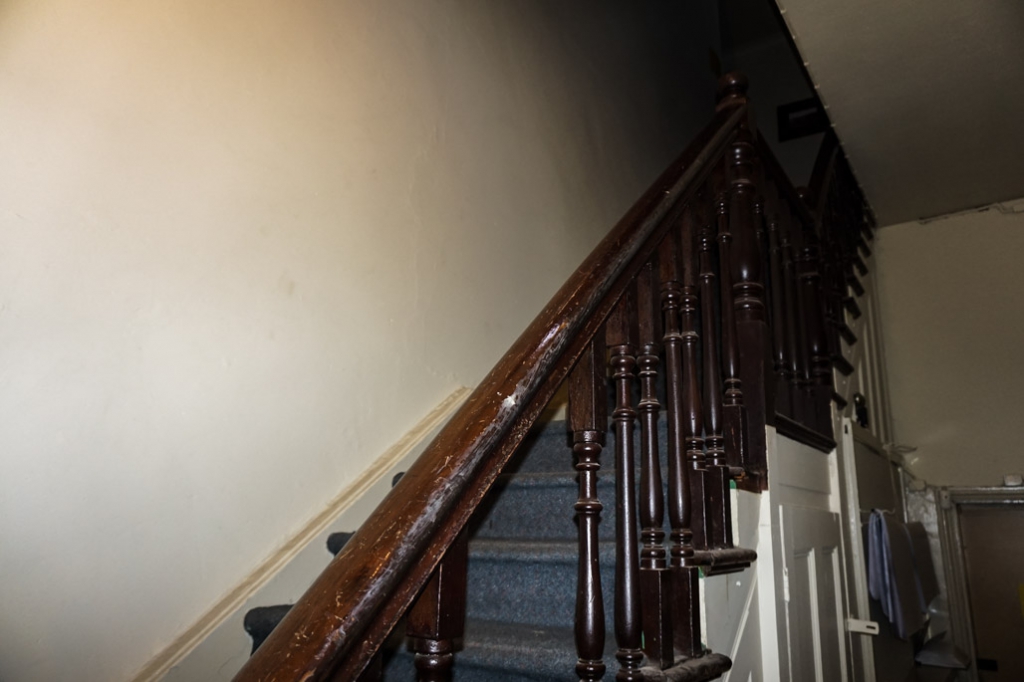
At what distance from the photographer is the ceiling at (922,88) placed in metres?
2.17

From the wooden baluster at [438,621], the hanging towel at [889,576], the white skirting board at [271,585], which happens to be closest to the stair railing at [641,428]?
the wooden baluster at [438,621]

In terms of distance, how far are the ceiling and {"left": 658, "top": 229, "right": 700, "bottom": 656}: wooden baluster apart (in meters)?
1.35

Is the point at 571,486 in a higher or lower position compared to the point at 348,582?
higher

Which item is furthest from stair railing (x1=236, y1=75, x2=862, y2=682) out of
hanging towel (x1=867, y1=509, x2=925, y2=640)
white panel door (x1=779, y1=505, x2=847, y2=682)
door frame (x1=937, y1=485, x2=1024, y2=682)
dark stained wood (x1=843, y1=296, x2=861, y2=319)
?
door frame (x1=937, y1=485, x2=1024, y2=682)

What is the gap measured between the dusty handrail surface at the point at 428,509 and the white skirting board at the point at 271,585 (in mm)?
1033

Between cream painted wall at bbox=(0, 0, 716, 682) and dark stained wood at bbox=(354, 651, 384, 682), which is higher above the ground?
cream painted wall at bbox=(0, 0, 716, 682)

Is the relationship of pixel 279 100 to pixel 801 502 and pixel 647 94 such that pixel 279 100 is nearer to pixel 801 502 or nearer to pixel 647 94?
pixel 801 502

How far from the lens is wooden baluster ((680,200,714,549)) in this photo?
1296 mm

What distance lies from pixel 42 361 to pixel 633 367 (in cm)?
115

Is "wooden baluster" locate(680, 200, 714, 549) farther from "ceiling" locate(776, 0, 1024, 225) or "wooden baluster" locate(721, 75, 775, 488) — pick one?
"ceiling" locate(776, 0, 1024, 225)

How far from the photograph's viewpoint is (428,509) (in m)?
0.72

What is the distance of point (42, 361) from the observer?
1.38 metres

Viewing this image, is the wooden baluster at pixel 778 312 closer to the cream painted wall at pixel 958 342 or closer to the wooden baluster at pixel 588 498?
the wooden baluster at pixel 588 498

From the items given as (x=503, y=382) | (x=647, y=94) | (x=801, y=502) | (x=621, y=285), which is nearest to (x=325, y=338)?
(x=621, y=285)
